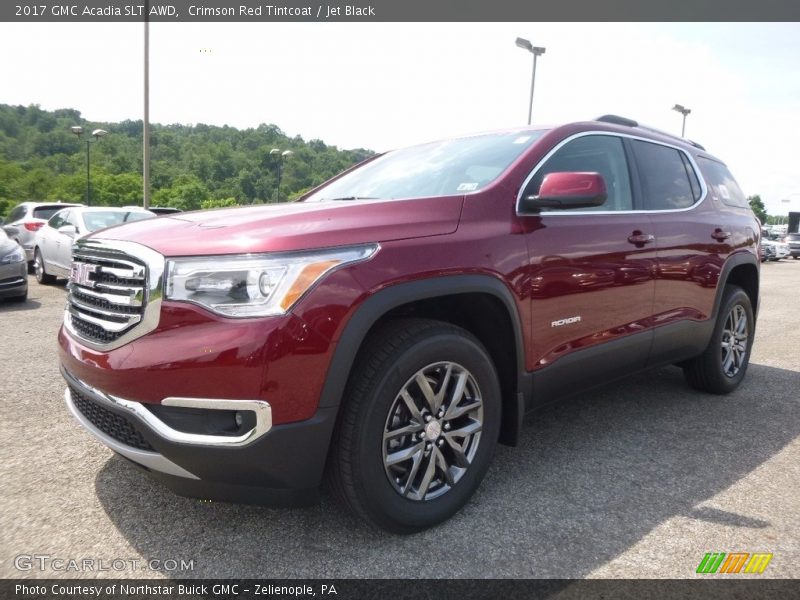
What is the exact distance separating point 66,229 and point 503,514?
29.6 ft

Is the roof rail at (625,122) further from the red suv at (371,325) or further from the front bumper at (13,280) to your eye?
the front bumper at (13,280)

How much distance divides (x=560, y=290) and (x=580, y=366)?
18.2 inches

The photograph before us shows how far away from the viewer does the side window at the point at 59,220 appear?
9.68 metres

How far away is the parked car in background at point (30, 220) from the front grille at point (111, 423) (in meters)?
10.1

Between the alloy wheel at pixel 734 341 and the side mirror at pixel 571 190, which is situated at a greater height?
the side mirror at pixel 571 190

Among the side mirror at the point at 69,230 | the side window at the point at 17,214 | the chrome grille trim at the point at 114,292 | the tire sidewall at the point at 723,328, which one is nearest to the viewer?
the chrome grille trim at the point at 114,292

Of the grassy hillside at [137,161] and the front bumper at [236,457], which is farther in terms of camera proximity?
the grassy hillside at [137,161]

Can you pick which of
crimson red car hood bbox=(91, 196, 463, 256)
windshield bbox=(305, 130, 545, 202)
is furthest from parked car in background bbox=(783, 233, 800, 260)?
crimson red car hood bbox=(91, 196, 463, 256)

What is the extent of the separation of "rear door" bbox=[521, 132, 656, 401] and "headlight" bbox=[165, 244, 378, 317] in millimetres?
1164

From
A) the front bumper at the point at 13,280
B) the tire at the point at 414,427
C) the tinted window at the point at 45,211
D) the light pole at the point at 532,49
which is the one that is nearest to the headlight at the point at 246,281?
the tire at the point at 414,427

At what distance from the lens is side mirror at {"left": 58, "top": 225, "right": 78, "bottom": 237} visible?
905 centimetres

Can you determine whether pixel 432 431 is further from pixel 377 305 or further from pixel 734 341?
pixel 734 341

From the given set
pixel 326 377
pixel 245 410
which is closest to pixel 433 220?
pixel 326 377

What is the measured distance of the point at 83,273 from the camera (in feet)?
8.05
